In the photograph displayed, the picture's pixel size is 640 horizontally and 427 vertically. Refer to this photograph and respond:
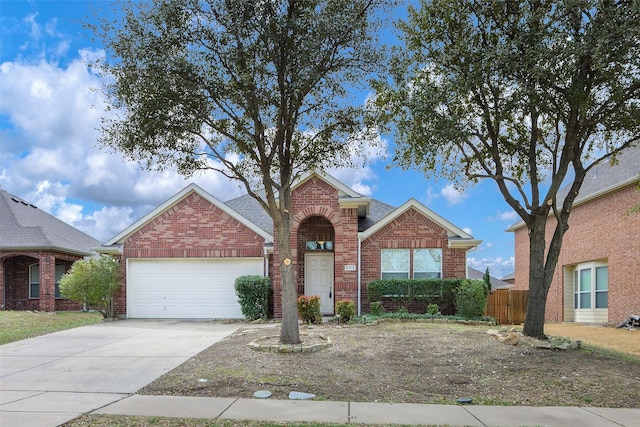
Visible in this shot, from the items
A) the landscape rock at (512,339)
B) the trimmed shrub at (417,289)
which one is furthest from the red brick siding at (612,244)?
the landscape rock at (512,339)

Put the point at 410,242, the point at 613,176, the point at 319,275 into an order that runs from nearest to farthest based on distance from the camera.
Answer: the point at 410,242, the point at 319,275, the point at 613,176

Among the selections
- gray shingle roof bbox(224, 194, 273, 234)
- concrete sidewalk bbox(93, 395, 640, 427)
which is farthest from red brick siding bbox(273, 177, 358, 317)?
concrete sidewalk bbox(93, 395, 640, 427)

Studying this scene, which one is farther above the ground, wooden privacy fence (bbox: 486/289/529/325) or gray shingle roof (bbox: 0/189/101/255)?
gray shingle roof (bbox: 0/189/101/255)

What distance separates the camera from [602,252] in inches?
886

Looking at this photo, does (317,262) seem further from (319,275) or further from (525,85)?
(525,85)

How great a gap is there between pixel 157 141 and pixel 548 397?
9.19 metres

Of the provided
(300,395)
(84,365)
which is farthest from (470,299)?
(84,365)

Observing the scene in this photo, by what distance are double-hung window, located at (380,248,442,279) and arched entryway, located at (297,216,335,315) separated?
2100 mm

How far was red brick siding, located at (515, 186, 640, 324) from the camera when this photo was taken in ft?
66.0

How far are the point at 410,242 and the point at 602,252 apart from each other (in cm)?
871

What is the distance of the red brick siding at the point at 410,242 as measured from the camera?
19.7 metres

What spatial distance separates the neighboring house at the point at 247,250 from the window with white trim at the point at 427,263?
0.04 m

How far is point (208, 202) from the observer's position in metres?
20.2

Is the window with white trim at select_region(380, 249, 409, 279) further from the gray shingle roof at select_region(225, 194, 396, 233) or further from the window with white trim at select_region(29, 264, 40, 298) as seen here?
the window with white trim at select_region(29, 264, 40, 298)
